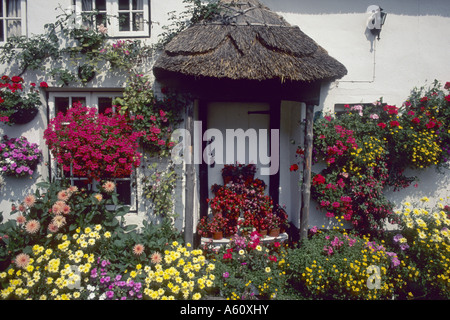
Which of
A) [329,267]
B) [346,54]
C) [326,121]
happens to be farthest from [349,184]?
[346,54]

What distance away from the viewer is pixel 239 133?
4.98 meters

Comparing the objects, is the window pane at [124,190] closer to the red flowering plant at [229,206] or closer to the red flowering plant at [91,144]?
the red flowering plant at [91,144]

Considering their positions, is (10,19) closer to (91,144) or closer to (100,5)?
(100,5)

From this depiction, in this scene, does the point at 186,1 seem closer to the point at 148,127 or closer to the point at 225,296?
the point at 148,127

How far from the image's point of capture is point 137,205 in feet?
14.7

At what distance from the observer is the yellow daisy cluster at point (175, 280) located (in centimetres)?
300

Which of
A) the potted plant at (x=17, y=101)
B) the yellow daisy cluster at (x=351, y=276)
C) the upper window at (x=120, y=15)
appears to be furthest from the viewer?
the upper window at (x=120, y=15)

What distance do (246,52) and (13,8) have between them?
4.02 m

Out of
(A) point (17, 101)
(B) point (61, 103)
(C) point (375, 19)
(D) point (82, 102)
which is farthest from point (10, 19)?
(C) point (375, 19)

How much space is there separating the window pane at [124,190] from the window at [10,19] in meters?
2.91

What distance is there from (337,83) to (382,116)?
94 centimetres

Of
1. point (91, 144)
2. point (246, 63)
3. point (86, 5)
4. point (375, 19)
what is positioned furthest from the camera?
point (375, 19)

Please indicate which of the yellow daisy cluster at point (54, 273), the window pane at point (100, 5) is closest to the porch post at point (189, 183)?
the yellow daisy cluster at point (54, 273)

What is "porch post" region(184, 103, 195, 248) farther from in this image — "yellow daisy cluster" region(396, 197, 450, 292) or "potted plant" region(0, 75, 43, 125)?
"yellow daisy cluster" region(396, 197, 450, 292)
